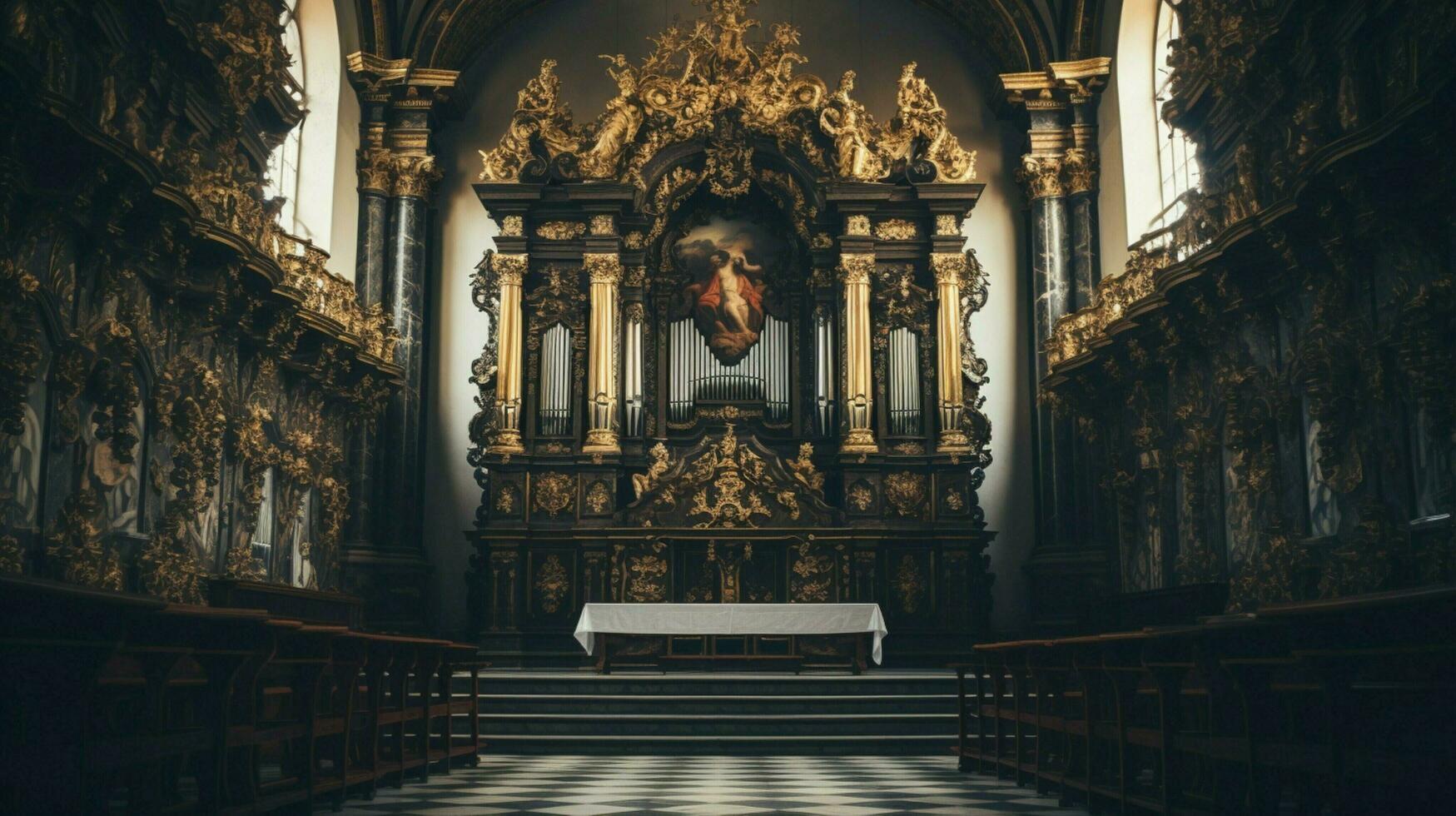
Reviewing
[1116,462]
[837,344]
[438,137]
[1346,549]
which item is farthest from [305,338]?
[1346,549]

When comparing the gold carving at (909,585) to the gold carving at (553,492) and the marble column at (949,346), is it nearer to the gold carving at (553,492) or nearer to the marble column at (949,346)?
the marble column at (949,346)

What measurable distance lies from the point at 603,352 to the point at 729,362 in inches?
72.1

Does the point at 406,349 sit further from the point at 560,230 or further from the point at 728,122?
the point at 728,122

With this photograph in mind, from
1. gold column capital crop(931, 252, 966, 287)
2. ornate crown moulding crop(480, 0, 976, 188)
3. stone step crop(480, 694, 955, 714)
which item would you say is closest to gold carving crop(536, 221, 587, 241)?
ornate crown moulding crop(480, 0, 976, 188)

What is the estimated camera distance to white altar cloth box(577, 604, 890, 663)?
15977 mm

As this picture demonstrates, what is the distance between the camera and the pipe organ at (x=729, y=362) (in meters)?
18.3

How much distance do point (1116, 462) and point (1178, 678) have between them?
9.26 m

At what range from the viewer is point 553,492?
18.7m

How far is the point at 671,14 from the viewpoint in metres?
21.3

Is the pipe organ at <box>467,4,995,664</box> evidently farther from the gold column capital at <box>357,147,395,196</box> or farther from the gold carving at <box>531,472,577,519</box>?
the gold column capital at <box>357,147,395,196</box>

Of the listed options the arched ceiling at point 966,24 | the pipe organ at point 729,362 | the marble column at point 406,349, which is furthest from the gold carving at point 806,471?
the arched ceiling at point 966,24

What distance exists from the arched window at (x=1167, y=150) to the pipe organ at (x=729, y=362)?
2486 millimetres

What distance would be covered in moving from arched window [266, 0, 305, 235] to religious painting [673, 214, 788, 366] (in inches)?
207

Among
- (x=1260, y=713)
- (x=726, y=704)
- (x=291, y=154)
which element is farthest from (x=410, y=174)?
(x=1260, y=713)
